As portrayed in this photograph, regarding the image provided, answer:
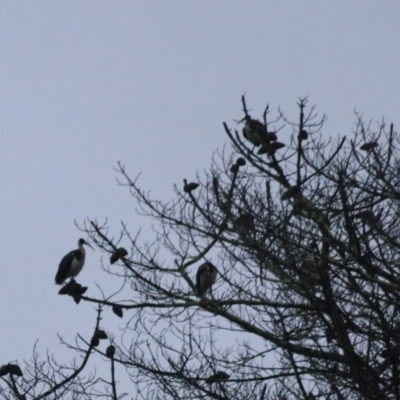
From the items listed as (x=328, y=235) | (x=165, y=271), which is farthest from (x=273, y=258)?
(x=165, y=271)

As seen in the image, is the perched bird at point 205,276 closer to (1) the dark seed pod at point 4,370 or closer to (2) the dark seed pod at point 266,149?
(2) the dark seed pod at point 266,149

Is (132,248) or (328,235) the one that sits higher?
(132,248)

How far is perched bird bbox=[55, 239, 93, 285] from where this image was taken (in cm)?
1387

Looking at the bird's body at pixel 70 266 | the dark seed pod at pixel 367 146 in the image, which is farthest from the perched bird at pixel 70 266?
the dark seed pod at pixel 367 146

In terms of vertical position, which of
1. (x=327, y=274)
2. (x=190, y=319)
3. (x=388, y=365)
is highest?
(x=190, y=319)

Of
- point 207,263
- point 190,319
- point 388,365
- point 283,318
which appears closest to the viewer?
point 388,365

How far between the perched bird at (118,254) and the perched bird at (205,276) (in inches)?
33.1

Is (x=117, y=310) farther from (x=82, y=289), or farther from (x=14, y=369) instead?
(x=14, y=369)

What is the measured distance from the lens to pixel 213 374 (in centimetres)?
889

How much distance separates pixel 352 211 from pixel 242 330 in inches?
63.3

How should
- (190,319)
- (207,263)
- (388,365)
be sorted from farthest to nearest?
(207,263)
(190,319)
(388,365)

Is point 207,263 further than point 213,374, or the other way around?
point 207,263

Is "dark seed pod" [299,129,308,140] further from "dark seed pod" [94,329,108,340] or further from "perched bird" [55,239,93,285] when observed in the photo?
"perched bird" [55,239,93,285]

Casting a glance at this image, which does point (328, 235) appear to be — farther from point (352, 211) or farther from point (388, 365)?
point (388, 365)
